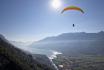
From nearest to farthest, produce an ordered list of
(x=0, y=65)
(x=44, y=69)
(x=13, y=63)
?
1. (x=0, y=65)
2. (x=13, y=63)
3. (x=44, y=69)

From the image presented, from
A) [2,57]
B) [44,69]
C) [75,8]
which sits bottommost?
[44,69]

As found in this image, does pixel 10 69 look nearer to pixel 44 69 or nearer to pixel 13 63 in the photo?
pixel 13 63

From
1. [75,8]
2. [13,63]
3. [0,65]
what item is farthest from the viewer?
[75,8]

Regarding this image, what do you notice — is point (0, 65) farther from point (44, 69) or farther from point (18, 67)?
point (44, 69)

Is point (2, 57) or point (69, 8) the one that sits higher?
point (69, 8)

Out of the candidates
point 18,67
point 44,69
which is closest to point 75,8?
point 18,67

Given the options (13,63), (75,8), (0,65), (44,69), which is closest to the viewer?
(0,65)

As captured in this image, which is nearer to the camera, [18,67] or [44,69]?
[18,67]

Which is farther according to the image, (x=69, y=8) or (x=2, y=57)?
(x=69, y=8)

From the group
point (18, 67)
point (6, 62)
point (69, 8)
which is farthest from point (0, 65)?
point (69, 8)
